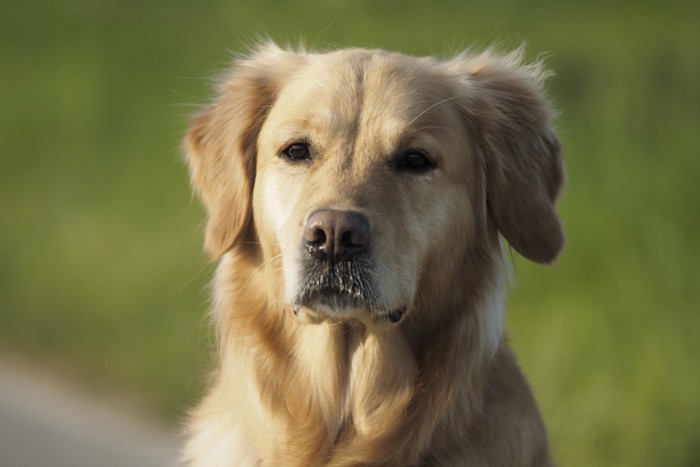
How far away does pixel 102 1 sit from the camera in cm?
1259

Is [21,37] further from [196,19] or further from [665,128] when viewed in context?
[665,128]

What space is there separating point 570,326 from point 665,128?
5.39 ft

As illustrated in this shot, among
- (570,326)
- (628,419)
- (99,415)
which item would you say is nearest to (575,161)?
(570,326)

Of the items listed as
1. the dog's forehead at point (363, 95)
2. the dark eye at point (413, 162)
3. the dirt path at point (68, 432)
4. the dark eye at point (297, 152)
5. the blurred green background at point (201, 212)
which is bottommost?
the dirt path at point (68, 432)

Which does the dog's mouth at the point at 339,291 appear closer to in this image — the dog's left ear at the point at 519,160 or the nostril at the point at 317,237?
the nostril at the point at 317,237

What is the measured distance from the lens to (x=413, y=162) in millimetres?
4742

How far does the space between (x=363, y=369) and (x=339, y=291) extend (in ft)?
1.74

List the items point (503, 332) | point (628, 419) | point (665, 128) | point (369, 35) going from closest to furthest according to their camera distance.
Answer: point (503, 332), point (628, 419), point (665, 128), point (369, 35)

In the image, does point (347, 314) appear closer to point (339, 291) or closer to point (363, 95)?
point (339, 291)

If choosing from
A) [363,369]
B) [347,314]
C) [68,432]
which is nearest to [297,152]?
[347,314]

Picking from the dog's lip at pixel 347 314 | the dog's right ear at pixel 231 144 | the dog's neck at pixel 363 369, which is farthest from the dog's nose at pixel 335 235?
the dog's right ear at pixel 231 144

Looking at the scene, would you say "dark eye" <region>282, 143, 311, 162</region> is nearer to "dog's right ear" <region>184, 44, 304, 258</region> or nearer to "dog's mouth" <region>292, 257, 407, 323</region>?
"dog's right ear" <region>184, 44, 304, 258</region>

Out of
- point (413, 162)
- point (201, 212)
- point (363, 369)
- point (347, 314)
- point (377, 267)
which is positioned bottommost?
point (201, 212)

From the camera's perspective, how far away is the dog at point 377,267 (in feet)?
15.0
